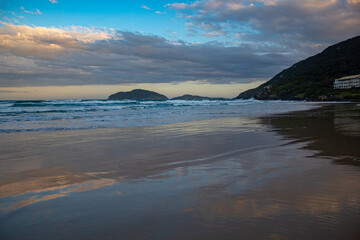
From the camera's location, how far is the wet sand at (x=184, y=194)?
7.62 ft

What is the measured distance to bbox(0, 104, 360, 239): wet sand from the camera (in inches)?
91.4

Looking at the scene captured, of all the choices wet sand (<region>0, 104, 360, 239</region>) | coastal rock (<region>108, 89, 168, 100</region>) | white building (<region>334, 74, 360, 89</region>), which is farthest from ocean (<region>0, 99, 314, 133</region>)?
coastal rock (<region>108, 89, 168, 100</region>)

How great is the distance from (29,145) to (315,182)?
7974 millimetres

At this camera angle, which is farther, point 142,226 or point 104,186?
point 104,186

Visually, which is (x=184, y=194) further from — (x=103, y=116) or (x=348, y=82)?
(x=348, y=82)

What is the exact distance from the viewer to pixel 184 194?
3217mm

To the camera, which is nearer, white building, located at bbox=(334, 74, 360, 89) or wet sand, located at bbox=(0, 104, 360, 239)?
wet sand, located at bbox=(0, 104, 360, 239)

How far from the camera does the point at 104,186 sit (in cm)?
367

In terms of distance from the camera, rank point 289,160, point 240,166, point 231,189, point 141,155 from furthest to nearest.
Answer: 1. point 141,155
2. point 289,160
3. point 240,166
4. point 231,189

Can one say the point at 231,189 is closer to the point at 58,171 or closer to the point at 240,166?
the point at 240,166

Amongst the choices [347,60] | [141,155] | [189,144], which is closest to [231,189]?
[141,155]

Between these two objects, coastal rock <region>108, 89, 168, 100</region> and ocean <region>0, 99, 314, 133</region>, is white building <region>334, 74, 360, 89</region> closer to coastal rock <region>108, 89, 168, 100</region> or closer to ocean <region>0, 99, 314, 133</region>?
ocean <region>0, 99, 314, 133</region>

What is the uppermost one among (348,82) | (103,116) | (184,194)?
(348,82)

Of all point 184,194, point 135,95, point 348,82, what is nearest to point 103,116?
point 184,194
